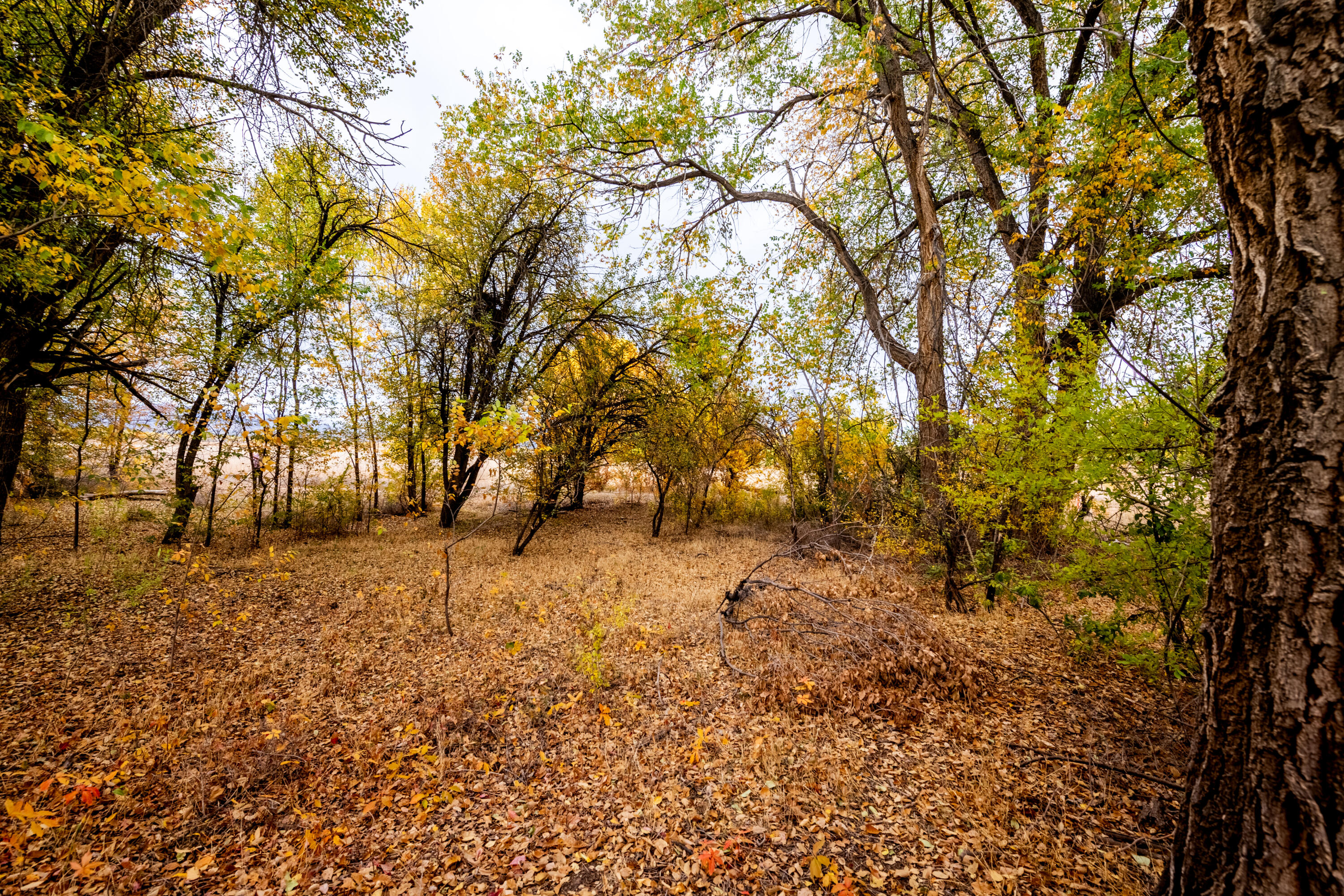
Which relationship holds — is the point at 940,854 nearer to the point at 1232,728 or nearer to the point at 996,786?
the point at 996,786

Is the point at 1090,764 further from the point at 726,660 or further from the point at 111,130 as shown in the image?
the point at 111,130

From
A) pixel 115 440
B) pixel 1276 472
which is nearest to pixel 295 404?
pixel 115 440

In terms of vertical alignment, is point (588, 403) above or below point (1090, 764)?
above

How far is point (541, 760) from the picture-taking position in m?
3.36

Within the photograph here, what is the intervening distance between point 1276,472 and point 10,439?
11.0 meters

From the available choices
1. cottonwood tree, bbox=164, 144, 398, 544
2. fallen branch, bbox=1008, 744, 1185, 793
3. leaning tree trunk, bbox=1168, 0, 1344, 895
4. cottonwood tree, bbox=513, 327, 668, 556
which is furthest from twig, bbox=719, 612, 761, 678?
cottonwood tree, bbox=164, 144, 398, 544

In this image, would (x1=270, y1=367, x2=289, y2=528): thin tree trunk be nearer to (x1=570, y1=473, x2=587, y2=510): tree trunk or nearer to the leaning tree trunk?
(x1=570, y1=473, x2=587, y2=510): tree trunk

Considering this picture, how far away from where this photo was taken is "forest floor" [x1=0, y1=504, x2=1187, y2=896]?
2.42 m

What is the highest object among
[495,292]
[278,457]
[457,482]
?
[495,292]

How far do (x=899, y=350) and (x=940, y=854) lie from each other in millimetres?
6549

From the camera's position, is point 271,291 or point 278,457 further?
Result: point 278,457

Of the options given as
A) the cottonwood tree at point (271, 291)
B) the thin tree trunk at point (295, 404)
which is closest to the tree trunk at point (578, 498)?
the thin tree trunk at point (295, 404)

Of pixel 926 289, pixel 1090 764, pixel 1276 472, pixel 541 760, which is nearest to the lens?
pixel 1276 472

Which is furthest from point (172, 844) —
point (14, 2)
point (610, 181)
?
point (610, 181)
